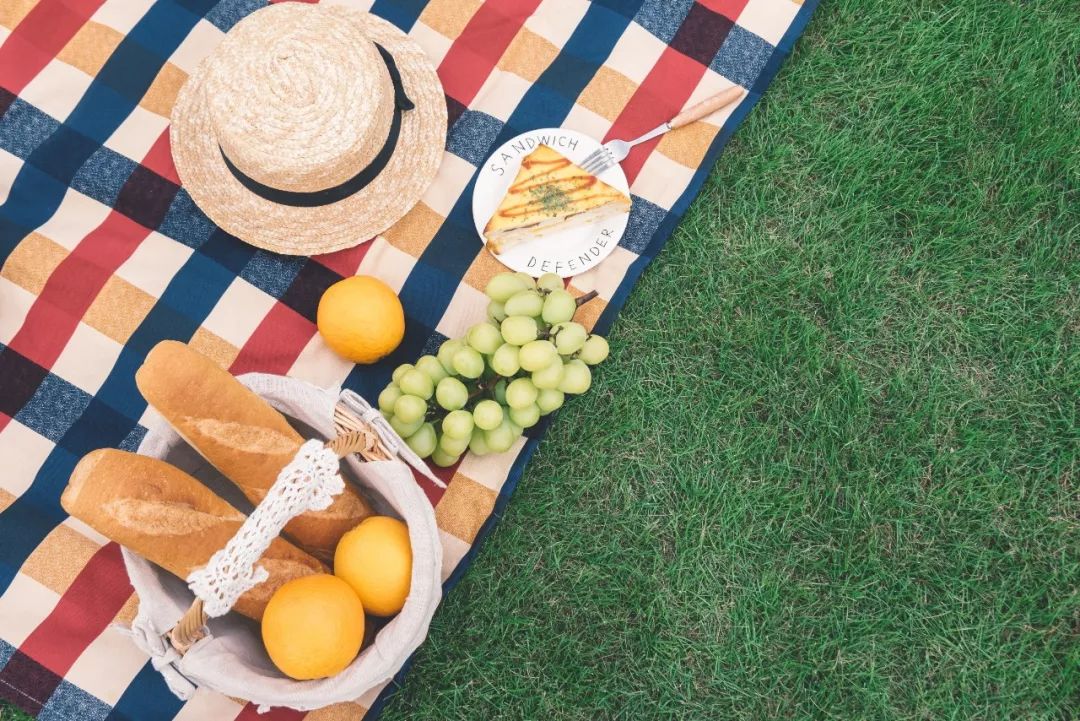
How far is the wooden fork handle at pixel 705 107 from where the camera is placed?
1654mm

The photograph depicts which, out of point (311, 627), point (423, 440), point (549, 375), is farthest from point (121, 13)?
point (311, 627)

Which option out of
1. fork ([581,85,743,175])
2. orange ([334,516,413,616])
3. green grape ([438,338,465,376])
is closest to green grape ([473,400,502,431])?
green grape ([438,338,465,376])

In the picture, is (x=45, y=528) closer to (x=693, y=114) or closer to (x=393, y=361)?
(x=393, y=361)

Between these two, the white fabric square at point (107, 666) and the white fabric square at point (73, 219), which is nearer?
the white fabric square at point (107, 666)

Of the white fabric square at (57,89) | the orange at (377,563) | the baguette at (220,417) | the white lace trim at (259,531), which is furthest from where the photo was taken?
the white fabric square at (57,89)

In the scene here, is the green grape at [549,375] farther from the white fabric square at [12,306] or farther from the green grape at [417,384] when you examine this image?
the white fabric square at [12,306]

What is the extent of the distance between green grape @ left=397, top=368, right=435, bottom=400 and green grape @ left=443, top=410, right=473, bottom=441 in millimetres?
61

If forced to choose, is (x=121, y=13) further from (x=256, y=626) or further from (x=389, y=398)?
(x=256, y=626)

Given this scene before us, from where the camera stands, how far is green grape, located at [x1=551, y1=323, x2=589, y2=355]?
1.33 metres

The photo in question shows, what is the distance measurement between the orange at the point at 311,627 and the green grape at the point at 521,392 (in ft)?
1.34

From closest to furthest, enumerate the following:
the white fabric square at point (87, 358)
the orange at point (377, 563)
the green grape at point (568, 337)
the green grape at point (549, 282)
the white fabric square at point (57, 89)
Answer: the orange at point (377, 563)
the green grape at point (568, 337)
the green grape at point (549, 282)
the white fabric square at point (87, 358)
the white fabric square at point (57, 89)

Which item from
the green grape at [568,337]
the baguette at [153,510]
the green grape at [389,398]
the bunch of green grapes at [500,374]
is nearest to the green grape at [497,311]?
the bunch of green grapes at [500,374]

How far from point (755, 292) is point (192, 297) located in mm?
1159

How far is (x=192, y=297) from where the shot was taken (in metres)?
1.58
